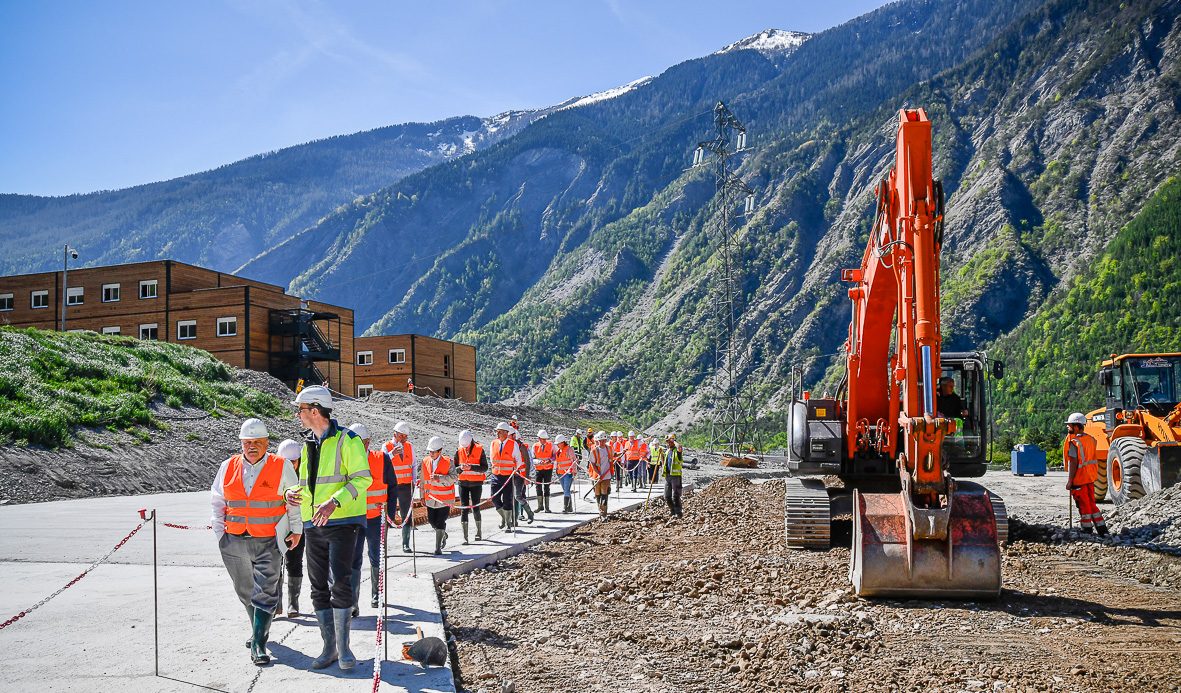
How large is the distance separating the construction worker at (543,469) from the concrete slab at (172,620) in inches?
178

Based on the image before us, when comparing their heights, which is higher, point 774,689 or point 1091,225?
point 1091,225

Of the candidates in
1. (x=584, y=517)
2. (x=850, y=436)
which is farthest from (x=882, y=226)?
(x=584, y=517)

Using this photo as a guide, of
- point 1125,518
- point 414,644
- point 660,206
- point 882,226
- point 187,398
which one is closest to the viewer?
point 414,644

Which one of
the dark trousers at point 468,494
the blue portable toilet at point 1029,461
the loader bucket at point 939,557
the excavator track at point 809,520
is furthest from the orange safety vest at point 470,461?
the blue portable toilet at point 1029,461

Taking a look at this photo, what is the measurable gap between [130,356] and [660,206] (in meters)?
131

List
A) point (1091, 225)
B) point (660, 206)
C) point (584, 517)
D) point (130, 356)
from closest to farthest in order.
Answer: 1. point (584, 517)
2. point (130, 356)
3. point (1091, 225)
4. point (660, 206)

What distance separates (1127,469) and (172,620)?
1755 centimetres

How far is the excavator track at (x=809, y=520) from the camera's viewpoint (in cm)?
1306

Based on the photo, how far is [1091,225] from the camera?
9038 centimetres

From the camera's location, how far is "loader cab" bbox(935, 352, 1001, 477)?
42.6 feet

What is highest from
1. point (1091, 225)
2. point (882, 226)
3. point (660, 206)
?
point (660, 206)

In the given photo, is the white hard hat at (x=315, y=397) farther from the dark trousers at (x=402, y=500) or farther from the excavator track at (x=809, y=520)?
the excavator track at (x=809, y=520)

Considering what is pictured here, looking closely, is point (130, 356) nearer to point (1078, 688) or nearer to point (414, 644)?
point (414, 644)

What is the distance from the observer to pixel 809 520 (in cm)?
1310
